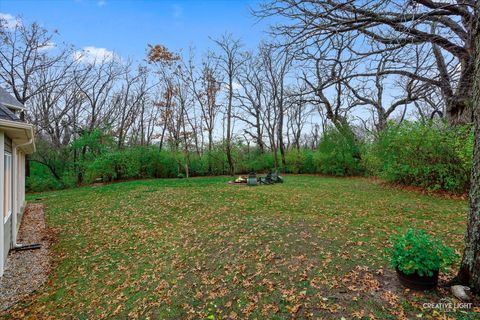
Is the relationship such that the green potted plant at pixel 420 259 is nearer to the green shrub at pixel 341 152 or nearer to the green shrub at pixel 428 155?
the green shrub at pixel 428 155

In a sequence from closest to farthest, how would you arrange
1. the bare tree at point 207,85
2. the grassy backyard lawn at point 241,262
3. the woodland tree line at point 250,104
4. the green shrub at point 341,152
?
1. the grassy backyard lawn at point 241,262
2. the woodland tree line at point 250,104
3. the green shrub at point 341,152
4. the bare tree at point 207,85

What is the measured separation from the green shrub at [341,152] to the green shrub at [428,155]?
5.30 metres

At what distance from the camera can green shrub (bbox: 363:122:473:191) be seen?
7074mm

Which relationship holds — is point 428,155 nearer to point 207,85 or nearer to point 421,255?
point 421,255

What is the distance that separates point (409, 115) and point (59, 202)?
2206cm

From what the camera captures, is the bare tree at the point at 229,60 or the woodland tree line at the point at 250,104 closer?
the woodland tree line at the point at 250,104

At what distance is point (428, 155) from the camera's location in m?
7.77

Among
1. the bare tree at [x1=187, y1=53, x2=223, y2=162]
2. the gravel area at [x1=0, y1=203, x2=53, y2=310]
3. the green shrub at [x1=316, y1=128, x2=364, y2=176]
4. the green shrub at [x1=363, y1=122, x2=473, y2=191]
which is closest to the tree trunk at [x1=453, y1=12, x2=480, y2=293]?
the gravel area at [x1=0, y1=203, x2=53, y2=310]

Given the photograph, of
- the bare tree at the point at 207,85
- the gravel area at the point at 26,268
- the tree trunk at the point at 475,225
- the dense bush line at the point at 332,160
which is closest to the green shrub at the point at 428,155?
the dense bush line at the point at 332,160

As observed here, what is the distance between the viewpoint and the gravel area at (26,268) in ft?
11.4

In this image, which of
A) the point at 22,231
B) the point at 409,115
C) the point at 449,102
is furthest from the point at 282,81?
the point at 22,231

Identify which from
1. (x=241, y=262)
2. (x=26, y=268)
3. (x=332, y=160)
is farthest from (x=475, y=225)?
(x=332, y=160)

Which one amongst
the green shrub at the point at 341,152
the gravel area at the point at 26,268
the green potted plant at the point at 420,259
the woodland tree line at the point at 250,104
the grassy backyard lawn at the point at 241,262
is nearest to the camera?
the green potted plant at the point at 420,259

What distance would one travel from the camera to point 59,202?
9547 millimetres
